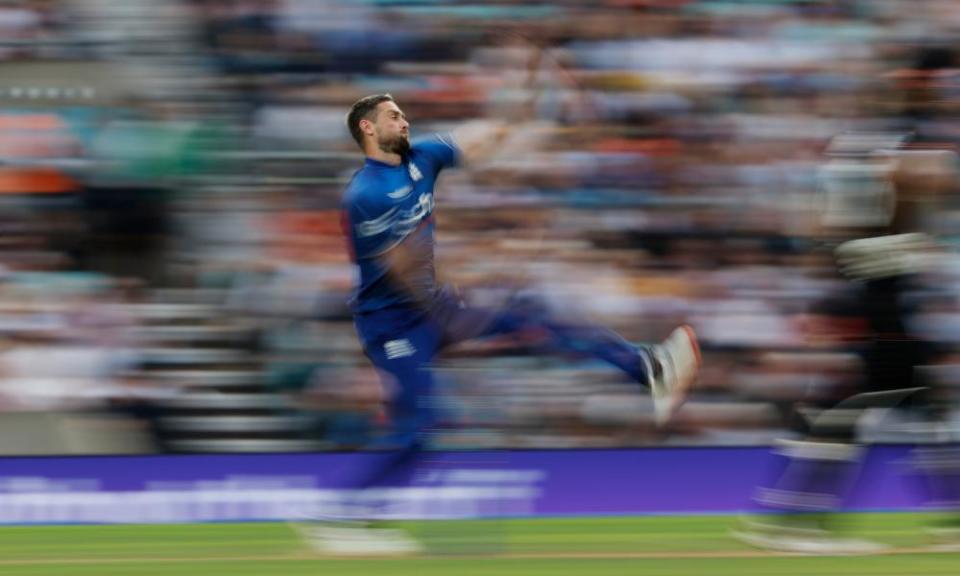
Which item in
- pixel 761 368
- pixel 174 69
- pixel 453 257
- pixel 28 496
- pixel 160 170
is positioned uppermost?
pixel 174 69

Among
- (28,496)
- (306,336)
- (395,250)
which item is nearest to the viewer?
(395,250)

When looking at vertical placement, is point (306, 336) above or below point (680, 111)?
below

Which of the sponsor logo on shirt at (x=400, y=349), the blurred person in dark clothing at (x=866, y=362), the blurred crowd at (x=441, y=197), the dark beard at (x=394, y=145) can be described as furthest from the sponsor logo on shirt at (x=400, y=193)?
the blurred crowd at (x=441, y=197)

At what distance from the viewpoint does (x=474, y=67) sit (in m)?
9.38

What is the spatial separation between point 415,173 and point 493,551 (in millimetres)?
1559

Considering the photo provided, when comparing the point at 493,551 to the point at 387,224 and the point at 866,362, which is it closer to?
the point at 387,224

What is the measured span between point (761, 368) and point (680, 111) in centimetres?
153

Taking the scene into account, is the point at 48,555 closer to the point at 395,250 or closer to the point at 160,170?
the point at 395,250

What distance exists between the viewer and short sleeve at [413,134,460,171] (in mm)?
6730

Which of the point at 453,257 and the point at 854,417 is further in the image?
the point at 453,257

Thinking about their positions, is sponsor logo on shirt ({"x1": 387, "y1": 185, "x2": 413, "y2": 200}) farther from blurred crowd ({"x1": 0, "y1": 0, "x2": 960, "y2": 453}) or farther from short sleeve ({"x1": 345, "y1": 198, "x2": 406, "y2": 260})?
blurred crowd ({"x1": 0, "y1": 0, "x2": 960, "y2": 453})

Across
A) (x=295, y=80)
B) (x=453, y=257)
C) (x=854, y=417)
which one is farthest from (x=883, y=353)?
(x=295, y=80)

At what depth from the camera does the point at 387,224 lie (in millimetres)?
6559

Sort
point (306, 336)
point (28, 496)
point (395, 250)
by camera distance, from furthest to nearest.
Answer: point (306, 336)
point (28, 496)
point (395, 250)
